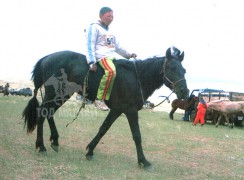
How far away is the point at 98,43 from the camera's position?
6.42 metres

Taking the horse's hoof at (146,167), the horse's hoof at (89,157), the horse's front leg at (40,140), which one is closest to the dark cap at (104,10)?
the horse's front leg at (40,140)

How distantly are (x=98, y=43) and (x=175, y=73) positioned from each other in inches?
60.5

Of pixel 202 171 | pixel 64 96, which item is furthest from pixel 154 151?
pixel 64 96

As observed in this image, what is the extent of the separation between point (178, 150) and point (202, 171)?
2.33m

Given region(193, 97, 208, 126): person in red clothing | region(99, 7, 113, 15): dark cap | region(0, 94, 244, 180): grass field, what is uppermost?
region(99, 7, 113, 15): dark cap

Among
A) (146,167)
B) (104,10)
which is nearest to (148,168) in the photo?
(146,167)

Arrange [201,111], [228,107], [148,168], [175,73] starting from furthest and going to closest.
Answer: [201,111] → [228,107] → [175,73] → [148,168]

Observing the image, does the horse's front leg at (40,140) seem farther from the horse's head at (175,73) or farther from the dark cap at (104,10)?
the horse's head at (175,73)

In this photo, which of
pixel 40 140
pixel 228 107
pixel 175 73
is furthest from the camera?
pixel 228 107

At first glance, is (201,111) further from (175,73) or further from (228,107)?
(175,73)

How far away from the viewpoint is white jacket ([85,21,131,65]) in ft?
20.4

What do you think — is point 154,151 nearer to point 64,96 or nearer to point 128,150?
point 128,150

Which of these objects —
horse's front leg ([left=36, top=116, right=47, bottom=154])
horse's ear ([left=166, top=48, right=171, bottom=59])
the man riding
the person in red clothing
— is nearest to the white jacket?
the man riding

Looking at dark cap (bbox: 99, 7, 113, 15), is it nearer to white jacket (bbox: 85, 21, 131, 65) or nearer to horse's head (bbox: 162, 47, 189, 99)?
white jacket (bbox: 85, 21, 131, 65)
